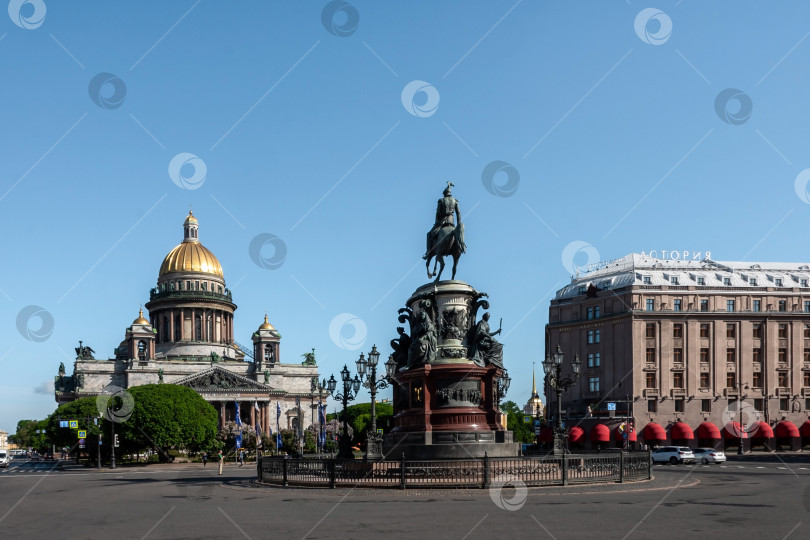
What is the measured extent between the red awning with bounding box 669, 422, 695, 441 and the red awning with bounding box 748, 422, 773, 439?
18.2ft

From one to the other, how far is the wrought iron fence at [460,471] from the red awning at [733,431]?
196ft

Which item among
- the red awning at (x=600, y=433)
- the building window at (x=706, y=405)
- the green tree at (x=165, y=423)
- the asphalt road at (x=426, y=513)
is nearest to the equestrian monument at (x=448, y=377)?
the asphalt road at (x=426, y=513)

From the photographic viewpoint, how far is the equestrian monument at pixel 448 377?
34000mm

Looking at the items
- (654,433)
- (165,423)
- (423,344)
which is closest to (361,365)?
(423,344)

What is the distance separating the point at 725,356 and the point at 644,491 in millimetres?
68958

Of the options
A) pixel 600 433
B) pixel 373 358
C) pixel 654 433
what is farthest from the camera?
pixel 600 433

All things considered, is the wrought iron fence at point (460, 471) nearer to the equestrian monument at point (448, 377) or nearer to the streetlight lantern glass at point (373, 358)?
the equestrian monument at point (448, 377)

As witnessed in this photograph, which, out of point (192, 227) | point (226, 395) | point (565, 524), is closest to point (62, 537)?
point (565, 524)

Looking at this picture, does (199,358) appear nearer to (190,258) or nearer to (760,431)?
(190,258)

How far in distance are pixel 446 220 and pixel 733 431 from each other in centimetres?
Result: 6127

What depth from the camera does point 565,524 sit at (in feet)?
65.0

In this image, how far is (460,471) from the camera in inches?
1196

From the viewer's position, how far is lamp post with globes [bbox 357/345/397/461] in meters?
36.5

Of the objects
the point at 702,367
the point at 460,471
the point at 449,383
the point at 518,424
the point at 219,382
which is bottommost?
the point at 518,424
